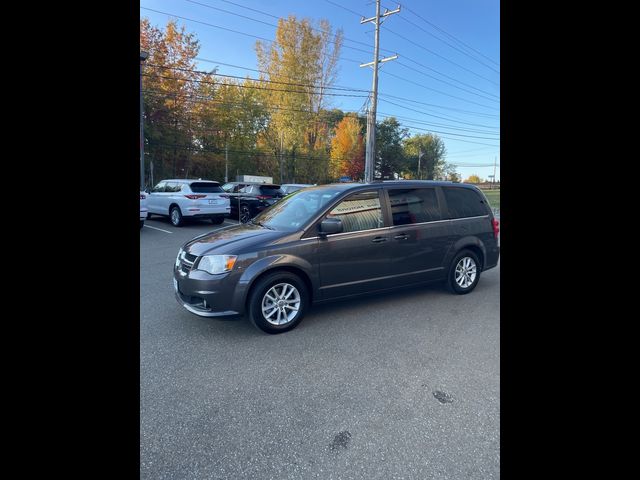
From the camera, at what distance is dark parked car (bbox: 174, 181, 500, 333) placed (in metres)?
3.96

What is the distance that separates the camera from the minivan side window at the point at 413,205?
493cm

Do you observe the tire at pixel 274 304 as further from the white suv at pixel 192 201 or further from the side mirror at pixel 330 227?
the white suv at pixel 192 201

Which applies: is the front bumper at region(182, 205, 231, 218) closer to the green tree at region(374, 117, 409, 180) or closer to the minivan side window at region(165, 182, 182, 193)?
the minivan side window at region(165, 182, 182, 193)

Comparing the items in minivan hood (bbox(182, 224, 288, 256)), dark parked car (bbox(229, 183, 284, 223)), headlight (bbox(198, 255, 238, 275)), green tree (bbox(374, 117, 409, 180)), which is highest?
green tree (bbox(374, 117, 409, 180))

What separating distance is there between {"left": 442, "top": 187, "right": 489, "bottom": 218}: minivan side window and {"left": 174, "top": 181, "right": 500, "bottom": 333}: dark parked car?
0.02 meters

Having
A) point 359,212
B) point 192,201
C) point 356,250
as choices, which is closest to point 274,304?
point 356,250

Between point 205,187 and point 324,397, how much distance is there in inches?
487

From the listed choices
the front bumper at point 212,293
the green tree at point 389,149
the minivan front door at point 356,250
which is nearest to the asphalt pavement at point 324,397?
the front bumper at point 212,293

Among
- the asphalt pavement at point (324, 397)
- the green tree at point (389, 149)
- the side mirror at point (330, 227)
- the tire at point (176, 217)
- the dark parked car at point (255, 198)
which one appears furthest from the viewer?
the green tree at point (389, 149)

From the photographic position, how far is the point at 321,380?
3064mm

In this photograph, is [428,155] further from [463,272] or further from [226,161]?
[463,272]

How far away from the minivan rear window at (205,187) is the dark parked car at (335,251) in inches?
366

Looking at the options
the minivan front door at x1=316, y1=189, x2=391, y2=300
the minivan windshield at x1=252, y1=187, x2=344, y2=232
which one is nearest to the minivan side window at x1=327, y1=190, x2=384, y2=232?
the minivan front door at x1=316, y1=189, x2=391, y2=300
